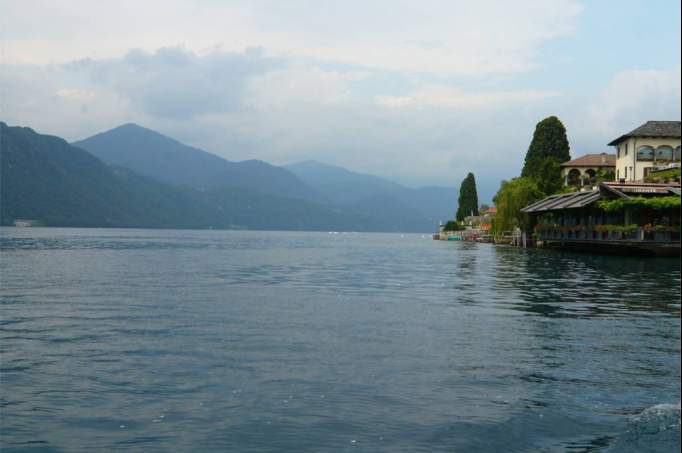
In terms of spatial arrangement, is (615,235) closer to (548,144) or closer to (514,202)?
(514,202)

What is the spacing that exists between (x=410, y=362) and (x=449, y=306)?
36.9 ft

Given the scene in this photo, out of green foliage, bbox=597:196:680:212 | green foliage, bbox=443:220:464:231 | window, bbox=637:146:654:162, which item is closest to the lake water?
green foliage, bbox=597:196:680:212

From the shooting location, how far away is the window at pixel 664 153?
91.7 metres

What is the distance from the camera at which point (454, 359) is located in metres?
15.4

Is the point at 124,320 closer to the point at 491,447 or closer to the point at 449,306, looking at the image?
the point at 449,306

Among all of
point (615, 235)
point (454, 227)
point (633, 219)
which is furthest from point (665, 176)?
point (454, 227)

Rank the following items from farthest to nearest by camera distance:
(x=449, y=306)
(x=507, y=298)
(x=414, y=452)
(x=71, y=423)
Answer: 1. (x=507, y=298)
2. (x=449, y=306)
3. (x=71, y=423)
4. (x=414, y=452)

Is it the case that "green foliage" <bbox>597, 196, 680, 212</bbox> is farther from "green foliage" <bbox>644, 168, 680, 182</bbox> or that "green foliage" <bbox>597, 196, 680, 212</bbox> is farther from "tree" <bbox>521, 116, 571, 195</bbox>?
"tree" <bbox>521, 116, 571, 195</bbox>

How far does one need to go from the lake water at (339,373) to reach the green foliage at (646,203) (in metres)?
34.5

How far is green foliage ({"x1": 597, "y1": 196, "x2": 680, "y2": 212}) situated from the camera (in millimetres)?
59750

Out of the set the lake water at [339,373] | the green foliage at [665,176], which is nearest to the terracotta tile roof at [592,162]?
the green foliage at [665,176]

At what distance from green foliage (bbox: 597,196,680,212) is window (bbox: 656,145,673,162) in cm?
3286

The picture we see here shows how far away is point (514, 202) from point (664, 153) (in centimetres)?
2041

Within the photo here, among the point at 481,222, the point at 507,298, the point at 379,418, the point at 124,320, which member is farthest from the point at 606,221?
the point at 481,222
